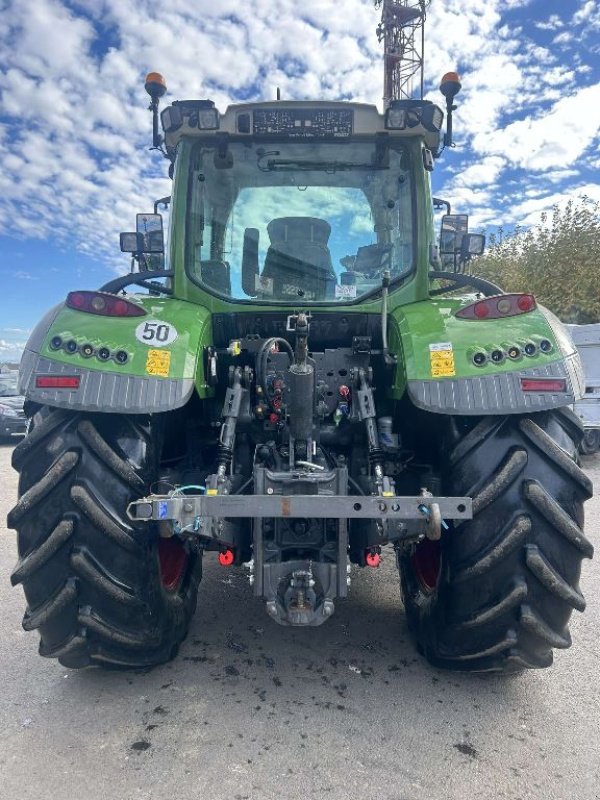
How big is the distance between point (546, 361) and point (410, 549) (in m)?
1.08

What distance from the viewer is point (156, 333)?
2.45m

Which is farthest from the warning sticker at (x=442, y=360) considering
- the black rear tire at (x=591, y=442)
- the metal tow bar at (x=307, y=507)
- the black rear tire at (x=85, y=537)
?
the black rear tire at (x=591, y=442)

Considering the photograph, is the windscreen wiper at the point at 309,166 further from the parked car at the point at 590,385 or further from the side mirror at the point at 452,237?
the parked car at the point at 590,385

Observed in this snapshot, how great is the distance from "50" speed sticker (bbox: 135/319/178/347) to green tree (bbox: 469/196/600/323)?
13703 millimetres

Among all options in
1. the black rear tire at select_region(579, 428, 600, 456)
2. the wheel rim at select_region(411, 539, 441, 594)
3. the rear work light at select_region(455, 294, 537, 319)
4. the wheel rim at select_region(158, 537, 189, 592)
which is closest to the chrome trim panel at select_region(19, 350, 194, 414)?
the wheel rim at select_region(158, 537, 189, 592)

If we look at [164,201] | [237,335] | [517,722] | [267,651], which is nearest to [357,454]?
[237,335]

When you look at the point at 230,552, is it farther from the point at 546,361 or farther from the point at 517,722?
the point at 546,361

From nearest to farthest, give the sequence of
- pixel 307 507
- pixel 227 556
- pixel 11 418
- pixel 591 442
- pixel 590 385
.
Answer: pixel 307 507 < pixel 227 556 < pixel 591 442 < pixel 590 385 < pixel 11 418

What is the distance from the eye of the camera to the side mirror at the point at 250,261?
3107mm

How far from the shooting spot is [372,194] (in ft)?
10.4

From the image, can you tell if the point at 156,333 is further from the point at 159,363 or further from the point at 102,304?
the point at 102,304

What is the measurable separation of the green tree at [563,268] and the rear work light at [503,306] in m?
13.2

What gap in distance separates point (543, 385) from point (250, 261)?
174 centimetres

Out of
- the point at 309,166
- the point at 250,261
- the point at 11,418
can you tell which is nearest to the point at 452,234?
the point at 309,166
